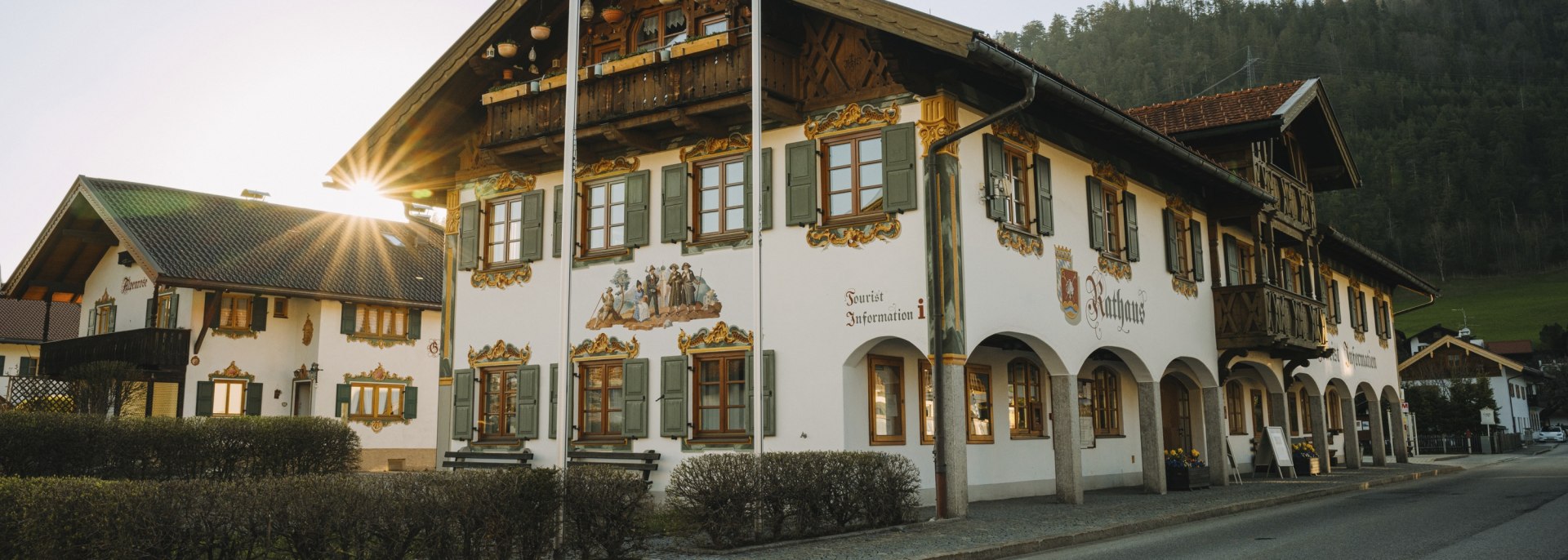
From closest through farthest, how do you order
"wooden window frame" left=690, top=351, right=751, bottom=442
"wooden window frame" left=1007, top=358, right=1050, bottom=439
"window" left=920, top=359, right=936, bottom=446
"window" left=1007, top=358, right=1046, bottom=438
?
"wooden window frame" left=690, top=351, right=751, bottom=442, "window" left=920, top=359, right=936, bottom=446, "wooden window frame" left=1007, top=358, right=1050, bottom=439, "window" left=1007, top=358, right=1046, bottom=438

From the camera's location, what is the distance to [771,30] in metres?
17.2

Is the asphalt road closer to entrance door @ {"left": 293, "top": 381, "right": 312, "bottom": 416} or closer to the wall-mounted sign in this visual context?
the wall-mounted sign

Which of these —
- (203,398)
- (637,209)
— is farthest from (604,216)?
(203,398)

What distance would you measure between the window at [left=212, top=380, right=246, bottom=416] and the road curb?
2507 centimetres

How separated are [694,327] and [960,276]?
4.35m

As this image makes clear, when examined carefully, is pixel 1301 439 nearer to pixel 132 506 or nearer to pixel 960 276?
pixel 960 276

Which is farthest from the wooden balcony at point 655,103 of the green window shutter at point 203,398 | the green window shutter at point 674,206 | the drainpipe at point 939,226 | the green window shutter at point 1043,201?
the green window shutter at point 203,398

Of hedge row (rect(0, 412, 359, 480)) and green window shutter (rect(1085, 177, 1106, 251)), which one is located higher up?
green window shutter (rect(1085, 177, 1106, 251))

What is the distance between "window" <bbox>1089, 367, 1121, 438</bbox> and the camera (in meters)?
23.2

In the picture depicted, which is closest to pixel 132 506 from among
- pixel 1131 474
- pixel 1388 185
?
pixel 1131 474

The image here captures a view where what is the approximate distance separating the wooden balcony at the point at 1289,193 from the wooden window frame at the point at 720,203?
12.5m

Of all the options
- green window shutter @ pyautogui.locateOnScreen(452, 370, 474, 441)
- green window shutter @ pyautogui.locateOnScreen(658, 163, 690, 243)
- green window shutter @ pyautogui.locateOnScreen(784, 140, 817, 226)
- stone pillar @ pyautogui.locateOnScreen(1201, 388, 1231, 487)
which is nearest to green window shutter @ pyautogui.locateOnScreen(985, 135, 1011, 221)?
green window shutter @ pyautogui.locateOnScreen(784, 140, 817, 226)

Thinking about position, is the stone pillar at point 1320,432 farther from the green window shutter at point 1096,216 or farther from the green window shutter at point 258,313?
the green window shutter at point 258,313

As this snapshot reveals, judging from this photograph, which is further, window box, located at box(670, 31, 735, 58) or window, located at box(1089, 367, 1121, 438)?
window, located at box(1089, 367, 1121, 438)
